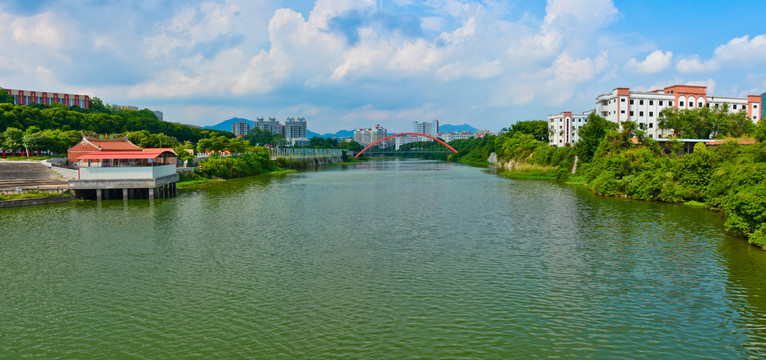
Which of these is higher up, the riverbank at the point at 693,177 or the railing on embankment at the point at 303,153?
the railing on embankment at the point at 303,153

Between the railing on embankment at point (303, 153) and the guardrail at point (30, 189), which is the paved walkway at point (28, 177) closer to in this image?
the guardrail at point (30, 189)

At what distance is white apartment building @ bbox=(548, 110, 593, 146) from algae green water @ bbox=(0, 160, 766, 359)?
48.2 meters

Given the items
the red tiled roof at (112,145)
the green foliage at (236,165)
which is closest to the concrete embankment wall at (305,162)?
the green foliage at (236,165)

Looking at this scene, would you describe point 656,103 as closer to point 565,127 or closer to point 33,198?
point 565,127

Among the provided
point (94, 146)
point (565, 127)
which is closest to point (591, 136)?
point (565, 127)

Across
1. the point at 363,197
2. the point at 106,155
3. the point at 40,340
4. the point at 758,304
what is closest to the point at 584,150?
the point at 363,197

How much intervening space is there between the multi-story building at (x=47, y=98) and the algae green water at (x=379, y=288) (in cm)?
8162

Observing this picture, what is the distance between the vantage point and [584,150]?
39.3 meters

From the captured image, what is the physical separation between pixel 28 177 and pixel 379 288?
28.0 meters

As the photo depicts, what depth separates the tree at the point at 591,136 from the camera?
3884 cm

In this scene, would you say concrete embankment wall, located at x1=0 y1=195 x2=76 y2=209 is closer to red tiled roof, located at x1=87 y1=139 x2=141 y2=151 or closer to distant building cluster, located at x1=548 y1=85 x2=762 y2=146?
red tiled roof, located at x1=87 y1=139 x2=141 y2=151

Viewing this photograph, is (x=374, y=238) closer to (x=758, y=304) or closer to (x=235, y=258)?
(x=235, y=258)

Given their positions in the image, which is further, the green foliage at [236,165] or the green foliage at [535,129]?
the green foliage at [535,129]

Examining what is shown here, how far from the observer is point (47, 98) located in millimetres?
87125
